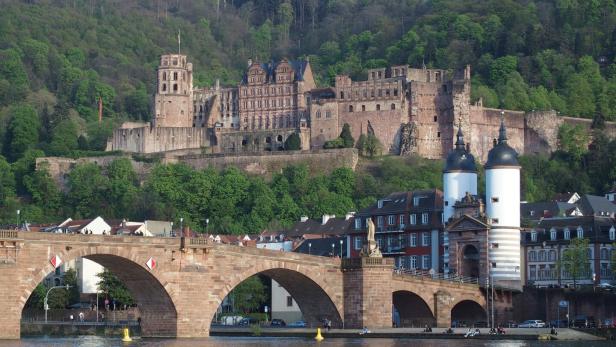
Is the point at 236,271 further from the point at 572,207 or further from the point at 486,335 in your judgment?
the point at 572,207

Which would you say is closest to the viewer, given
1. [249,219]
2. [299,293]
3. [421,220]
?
[299,293]

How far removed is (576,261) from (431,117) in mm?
60750

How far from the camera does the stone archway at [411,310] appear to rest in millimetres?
98188

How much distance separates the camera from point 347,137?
162750mm

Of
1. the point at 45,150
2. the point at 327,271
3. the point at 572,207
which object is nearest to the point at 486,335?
the point at 327,271

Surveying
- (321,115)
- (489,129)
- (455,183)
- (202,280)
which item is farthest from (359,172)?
(202,280)

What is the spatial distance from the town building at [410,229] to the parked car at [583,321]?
40.5 ft

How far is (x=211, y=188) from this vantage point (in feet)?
511

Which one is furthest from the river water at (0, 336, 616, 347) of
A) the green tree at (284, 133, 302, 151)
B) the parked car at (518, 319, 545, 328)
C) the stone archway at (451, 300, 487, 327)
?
the green tree at (284, 133, 302, 151)

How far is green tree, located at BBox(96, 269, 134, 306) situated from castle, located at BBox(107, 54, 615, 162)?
159 feet

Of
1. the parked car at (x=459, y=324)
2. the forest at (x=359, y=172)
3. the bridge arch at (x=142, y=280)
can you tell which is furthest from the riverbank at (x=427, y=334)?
the forest at (x=359, y=172)

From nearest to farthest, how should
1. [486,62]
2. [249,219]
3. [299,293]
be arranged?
[299,293]
[249,219]
[486,62]

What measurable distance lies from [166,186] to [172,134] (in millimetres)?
13626

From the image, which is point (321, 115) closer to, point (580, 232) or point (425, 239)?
point (425, 239)
